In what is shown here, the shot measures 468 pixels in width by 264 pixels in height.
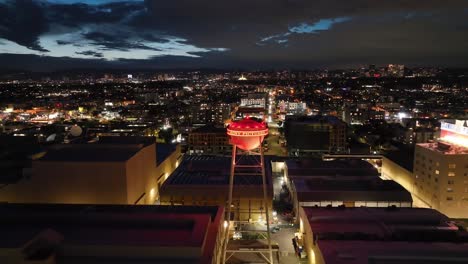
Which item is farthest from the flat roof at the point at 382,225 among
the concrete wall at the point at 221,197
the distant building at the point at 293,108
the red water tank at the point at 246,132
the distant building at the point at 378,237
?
the distant building at the point at 293,108

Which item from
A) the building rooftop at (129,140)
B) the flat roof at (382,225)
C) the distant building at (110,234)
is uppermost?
the building rooftop at (129,140)

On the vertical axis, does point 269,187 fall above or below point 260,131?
below

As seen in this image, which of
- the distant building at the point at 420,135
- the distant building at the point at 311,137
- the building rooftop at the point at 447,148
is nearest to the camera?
the building rooftop at the point at 447,148

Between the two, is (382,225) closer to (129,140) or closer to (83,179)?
(83,179)

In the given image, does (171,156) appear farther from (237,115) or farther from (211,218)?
(237,115)

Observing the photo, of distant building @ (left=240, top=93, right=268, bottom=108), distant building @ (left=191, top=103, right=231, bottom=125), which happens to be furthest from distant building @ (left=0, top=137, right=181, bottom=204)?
distant building @ (left=240, top=93, right=268, bottom=108)

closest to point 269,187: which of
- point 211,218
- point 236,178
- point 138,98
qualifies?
point 236,178

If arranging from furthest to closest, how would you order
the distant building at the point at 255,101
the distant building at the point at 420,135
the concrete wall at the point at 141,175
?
the distant building at the point at 255,101, the distant building at the point at 420,135, the concrete wall at the point at 141,175

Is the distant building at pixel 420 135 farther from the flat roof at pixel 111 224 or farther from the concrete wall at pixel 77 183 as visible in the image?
the concrete wall at pixel 77 183
